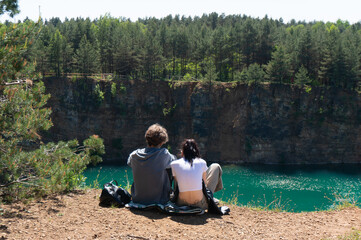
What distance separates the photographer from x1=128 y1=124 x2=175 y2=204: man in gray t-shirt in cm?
675

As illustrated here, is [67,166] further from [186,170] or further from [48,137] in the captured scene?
[48,137]

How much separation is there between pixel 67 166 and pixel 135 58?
43.3m

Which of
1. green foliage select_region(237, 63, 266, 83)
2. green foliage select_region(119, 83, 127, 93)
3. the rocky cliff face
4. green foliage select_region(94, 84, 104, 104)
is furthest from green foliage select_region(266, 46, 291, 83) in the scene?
green foliage select_region(94, 84, 104, 104)

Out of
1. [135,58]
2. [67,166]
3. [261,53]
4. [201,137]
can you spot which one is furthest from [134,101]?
[67,166]

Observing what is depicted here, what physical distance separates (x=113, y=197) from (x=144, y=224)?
1219 millimetres

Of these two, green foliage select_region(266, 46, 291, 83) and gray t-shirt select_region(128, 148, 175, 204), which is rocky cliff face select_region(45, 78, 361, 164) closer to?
green foliage select_region(266, 46, 291, 83)

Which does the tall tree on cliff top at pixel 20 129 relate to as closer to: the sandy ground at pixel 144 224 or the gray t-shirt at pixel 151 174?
Answer: the sandy ground at pixel 144 224

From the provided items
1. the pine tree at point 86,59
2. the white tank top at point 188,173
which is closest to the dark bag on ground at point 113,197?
the white tank top at point 188,173

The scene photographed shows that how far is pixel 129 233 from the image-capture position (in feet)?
19.0

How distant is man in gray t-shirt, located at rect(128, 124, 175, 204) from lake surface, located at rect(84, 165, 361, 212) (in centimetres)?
2298

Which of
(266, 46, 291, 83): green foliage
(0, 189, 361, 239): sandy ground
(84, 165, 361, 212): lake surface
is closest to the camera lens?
(0, 189, 361, 239): sandy ground

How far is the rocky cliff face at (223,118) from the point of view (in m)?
47.3

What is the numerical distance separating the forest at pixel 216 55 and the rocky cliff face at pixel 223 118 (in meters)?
2.30

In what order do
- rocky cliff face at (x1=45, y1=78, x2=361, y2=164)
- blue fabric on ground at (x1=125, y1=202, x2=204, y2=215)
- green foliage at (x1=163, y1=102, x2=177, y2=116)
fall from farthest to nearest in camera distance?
green foliage at (x1=163, y1=102, x2=177, y2=116), rocky cliff face at (x1=45, y1=78, x2=361, y2=164), blue fabric on ground at (x1=125, y1=202, x2=204, y2=215)
